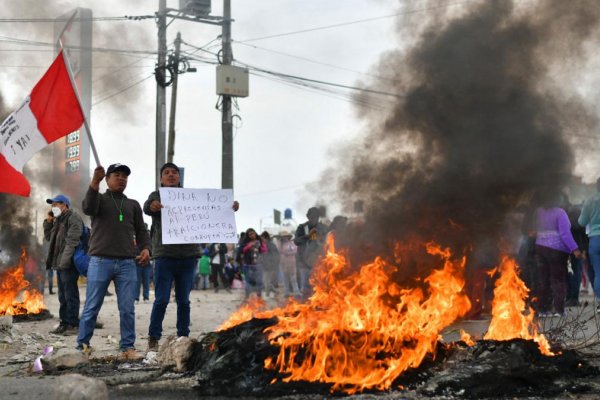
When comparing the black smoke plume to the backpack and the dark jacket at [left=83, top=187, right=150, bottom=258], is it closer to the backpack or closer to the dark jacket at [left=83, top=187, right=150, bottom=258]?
the dark jacket at [left=83, top=187, right=150, bottom=258]

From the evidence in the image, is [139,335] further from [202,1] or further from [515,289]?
[202,1]

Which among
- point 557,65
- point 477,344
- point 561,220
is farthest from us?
point 561,220

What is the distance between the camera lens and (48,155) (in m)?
22.0

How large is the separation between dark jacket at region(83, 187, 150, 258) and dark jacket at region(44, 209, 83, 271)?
2.54 metres

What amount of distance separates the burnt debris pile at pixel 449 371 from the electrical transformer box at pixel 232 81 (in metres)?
15.2

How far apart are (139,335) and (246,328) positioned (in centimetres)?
451

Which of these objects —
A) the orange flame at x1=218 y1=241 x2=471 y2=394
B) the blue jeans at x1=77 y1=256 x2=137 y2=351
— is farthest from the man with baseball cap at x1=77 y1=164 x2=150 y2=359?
the orange flame at x1=218 y1=241 x2=471 y2=394

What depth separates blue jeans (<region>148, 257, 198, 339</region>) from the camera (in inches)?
286

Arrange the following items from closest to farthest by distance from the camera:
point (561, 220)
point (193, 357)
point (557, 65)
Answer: point (193, 357)
point (557, 65)
point (561, 220)

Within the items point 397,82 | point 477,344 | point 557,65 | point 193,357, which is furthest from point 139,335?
point 557,65

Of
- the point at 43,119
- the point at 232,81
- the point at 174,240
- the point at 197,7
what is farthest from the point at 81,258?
the point at 197,7

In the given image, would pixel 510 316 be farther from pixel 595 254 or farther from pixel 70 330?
pixel 70 330

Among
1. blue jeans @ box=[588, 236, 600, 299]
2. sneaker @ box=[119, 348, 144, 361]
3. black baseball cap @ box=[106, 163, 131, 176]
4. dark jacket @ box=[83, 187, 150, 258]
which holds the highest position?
black baseball cap @ box=[106, 163, 131, 176]

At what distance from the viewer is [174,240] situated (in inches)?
283
